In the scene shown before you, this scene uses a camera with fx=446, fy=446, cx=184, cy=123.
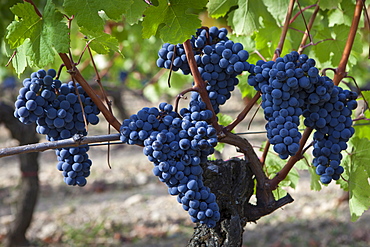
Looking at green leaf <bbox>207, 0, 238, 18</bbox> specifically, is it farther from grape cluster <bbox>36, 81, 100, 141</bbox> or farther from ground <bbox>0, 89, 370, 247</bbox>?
ground <bbox>0, 89, 370, 247</bbox>

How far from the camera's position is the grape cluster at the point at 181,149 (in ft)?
4.19

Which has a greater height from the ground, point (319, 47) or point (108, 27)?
point (108, 27)

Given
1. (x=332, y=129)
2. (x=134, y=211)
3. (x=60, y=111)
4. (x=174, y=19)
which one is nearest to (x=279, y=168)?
(x=332, y=129)

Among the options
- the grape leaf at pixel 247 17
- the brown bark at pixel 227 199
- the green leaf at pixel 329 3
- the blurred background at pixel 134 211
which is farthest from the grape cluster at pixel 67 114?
the blurred background at pixel 134 211

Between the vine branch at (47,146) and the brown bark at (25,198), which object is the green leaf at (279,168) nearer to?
the vine branch at (47,146)

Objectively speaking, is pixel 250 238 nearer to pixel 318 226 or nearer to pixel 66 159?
pixel 318 226

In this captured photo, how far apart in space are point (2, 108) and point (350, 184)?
9.76ft

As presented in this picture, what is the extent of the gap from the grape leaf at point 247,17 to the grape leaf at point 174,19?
61 centimetres

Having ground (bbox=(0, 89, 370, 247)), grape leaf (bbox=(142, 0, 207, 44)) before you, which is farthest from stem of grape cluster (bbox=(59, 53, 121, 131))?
Result: ground (bbox=(0, 89, 370, 247))

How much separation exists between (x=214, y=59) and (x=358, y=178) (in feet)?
2.32

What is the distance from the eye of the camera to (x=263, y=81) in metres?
1.40

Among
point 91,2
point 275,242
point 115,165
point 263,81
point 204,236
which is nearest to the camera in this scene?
point 91,2

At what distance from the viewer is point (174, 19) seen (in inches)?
53.1

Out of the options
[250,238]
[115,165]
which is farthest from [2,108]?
[115,165]
